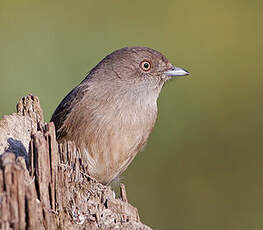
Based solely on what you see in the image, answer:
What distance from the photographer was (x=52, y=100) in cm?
892

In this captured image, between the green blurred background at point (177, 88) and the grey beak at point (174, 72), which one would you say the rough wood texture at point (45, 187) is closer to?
the grey beak at point (174, 72)

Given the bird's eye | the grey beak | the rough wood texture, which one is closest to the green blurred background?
the grey beak

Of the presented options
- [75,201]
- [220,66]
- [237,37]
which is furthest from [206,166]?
[75,201]

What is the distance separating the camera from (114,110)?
7059 mm

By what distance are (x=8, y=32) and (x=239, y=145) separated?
3659 millimetres

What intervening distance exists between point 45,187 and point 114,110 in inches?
93.9

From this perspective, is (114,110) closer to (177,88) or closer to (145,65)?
(145,65)

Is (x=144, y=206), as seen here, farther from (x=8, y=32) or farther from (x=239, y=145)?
(x=8, y=32)

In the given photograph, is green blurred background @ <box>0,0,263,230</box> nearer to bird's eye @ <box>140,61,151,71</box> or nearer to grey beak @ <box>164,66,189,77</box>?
grey beak @ <box>164,66,189,77</box>

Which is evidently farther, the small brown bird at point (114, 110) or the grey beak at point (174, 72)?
the grey beak at point (174, 72)

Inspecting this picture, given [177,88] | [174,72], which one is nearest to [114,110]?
[174,72]

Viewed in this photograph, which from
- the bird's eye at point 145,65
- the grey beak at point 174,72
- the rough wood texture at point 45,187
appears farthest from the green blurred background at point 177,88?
the rough wood texture at point 45,187

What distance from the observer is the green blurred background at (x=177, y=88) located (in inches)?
363

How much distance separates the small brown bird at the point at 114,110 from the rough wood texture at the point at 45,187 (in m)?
0.99
